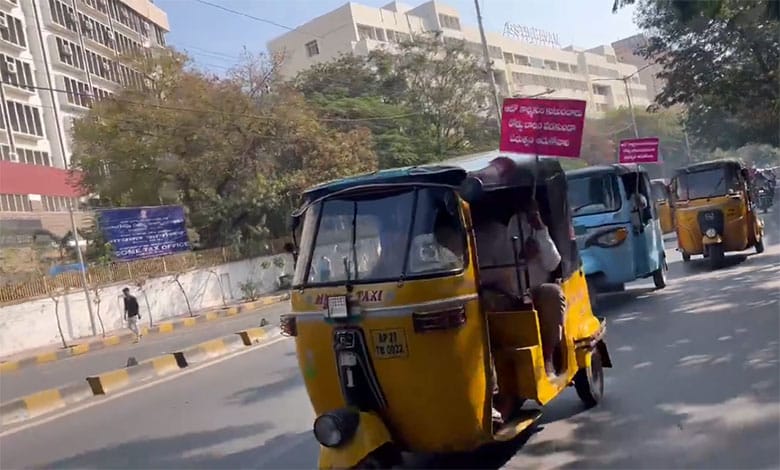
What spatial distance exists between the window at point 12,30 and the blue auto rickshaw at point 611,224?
34.8 meters

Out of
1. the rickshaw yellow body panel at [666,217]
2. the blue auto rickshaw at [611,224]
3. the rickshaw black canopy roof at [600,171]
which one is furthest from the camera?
the rickshaw yellow body panel at [666,217]

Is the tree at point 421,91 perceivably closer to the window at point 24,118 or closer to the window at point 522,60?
the window at point 24,118

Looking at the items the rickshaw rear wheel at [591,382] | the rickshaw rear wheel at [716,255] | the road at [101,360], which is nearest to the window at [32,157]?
the road at [101,360]

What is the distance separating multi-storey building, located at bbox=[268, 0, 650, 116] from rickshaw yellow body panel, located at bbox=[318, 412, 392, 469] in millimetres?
39528

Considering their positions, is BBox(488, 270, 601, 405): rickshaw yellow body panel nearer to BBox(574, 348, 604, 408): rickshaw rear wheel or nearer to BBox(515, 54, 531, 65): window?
BBox(574, 348, 604, 408): rickshaw rear wheel

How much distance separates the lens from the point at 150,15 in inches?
2068

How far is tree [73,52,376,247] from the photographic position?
98.8ft

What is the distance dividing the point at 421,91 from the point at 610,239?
32055 mm

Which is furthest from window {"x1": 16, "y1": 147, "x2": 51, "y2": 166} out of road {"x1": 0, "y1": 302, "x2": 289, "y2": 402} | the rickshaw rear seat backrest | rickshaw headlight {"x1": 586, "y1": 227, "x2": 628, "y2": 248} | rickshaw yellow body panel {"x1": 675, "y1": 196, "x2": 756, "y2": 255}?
the rickshaw rear seat backrest

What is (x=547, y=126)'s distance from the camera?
754 centimetres

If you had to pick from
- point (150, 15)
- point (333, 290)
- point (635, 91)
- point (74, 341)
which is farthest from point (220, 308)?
point (635, 91)

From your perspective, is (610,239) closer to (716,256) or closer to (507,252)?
(716,256)

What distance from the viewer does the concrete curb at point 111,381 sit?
10469 millimetres

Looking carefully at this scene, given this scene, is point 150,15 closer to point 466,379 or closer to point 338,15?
point 338,15
